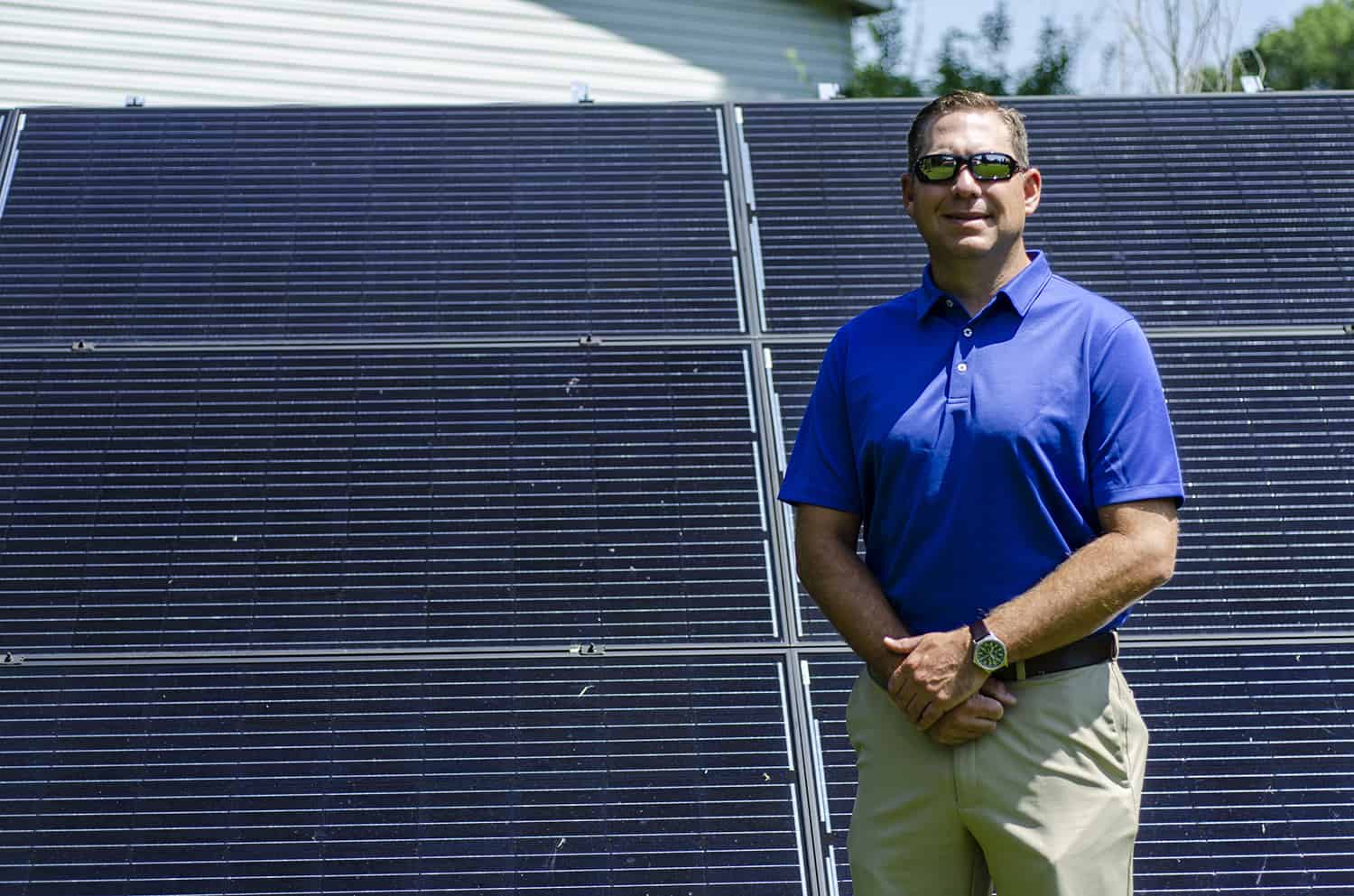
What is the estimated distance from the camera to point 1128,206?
5.62 meters

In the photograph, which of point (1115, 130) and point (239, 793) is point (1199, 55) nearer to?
point (1115, 130)

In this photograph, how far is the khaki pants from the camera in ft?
9.20

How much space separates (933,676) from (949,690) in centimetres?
4

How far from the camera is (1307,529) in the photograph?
484 centimetres

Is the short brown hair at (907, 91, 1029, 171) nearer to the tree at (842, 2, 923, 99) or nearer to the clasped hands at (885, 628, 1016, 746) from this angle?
the clasped hands at (885, 628, 1016, 746)

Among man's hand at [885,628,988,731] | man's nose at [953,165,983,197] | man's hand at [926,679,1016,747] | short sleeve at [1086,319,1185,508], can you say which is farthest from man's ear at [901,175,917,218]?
man's hand at [926,679,1016,747]

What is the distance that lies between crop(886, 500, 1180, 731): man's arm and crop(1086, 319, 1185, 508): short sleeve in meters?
0.05

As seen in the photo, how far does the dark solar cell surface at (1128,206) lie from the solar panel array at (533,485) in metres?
0.02

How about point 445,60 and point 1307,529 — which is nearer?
point 1307,529

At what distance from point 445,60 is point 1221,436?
8221 millimetres

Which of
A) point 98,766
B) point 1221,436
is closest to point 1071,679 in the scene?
point 1221,436

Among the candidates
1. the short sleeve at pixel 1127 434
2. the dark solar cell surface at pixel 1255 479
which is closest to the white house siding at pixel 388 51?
the dark solar cell surface at pixel 1255 479

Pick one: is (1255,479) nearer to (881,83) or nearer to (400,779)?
(400,779)

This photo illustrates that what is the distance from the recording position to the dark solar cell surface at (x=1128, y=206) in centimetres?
536
